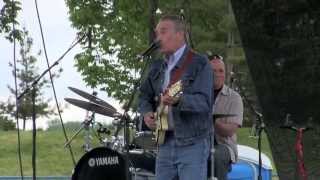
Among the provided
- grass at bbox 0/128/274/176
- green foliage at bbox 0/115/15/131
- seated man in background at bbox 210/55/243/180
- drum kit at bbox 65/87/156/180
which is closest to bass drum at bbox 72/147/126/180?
drum kit at bbox 65/87/156/180

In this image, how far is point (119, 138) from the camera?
22.1ft

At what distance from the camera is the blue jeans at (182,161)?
15.1 ft

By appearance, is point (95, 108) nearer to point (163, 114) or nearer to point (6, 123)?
point (163, 114)

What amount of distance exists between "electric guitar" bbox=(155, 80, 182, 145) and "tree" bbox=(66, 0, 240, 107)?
5.44 m

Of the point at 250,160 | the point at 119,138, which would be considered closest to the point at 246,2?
the point at 119,138

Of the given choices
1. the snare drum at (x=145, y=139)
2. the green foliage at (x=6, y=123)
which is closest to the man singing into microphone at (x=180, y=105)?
the snare drum at (x=145, y=139)

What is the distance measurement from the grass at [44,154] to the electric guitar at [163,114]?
8.55 meters

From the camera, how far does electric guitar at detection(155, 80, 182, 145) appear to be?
4.51 meters

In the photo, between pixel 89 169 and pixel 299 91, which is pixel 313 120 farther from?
pixel 89 169

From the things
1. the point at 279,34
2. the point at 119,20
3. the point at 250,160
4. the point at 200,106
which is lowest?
the point at 250,160

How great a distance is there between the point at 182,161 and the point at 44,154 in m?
12.3

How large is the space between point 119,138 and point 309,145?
3.18 m

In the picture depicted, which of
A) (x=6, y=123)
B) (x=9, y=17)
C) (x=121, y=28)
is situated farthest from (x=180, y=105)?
(x=6, y=123)

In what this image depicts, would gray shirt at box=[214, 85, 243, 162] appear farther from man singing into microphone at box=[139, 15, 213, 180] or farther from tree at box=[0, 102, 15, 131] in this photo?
tree at box=[0, 102, 15, 131]
